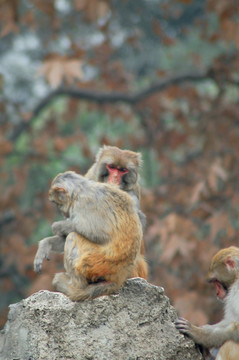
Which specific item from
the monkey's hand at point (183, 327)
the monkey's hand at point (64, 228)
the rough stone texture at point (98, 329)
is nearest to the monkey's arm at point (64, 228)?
the monkey's hand at point (64, 228)

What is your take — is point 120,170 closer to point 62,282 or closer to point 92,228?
point 92,228

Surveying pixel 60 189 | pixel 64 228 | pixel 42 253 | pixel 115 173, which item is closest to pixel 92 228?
pixel 64 228

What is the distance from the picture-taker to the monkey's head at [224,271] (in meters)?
5.17

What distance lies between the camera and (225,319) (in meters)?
4.93

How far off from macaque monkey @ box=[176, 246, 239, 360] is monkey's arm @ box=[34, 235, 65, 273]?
111 centimetres

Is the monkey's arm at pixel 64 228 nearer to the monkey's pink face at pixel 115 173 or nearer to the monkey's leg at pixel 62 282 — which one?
the monkey's leg at pixel 62 282

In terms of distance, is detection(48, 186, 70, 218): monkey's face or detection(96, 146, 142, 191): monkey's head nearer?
detection(48, 186, 70, 218): monkey's face

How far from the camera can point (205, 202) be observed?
9.64 metres

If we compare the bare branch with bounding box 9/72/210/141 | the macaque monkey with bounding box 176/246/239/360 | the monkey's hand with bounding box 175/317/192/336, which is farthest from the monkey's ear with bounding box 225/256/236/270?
the bare branch with bounding box 9/72/210/141

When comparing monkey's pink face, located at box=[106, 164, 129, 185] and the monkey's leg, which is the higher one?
monkey's pink face, located at box=[106, 164, 129, 185]

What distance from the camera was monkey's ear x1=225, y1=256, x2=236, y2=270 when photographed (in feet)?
17.0

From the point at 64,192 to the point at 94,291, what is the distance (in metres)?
0.83

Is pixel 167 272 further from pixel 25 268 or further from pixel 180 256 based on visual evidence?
pixel 25 268

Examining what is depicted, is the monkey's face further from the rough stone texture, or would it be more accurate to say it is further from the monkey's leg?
the rough stone texture
